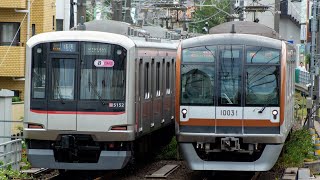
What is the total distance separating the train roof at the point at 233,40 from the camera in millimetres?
15828

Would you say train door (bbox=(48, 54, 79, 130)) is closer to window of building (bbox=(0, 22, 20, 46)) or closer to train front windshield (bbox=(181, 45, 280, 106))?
train front windshield (bbox=(181, 45, 280, 106))

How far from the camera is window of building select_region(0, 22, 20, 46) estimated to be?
3100 centimetres

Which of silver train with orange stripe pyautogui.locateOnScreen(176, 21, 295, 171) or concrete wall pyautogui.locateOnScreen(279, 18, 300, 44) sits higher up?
concrete wall pyautogui.locateOnScreen(279, 18, 300, 44)

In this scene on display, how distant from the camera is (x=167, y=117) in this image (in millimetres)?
21438

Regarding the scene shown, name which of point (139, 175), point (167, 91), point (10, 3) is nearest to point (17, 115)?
point (167, 91)

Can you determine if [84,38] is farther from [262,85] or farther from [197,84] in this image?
[262,85]

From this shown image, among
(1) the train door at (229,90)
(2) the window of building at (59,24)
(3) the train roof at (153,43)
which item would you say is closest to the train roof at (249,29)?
(3) the train roof at (153,43)

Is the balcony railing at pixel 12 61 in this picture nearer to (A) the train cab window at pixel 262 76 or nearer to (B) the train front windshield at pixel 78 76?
(B) the train front windshield at pixel 78 76

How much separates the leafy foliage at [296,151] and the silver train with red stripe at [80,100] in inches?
173

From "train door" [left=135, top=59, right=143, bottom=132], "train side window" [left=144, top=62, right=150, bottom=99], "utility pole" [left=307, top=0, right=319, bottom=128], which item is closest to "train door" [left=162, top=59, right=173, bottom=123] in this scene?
"train side window" [left=144, top=62, right=150, bottom=99]

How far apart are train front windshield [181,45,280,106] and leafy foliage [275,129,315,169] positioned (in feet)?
11.4

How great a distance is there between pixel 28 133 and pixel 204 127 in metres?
3.20

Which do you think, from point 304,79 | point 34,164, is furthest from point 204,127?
point 304,79

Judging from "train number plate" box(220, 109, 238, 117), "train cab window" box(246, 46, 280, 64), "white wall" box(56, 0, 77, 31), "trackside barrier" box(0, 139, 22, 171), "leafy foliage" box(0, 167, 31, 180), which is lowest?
"leafy foliage" box(0, 167, 31, 180)
